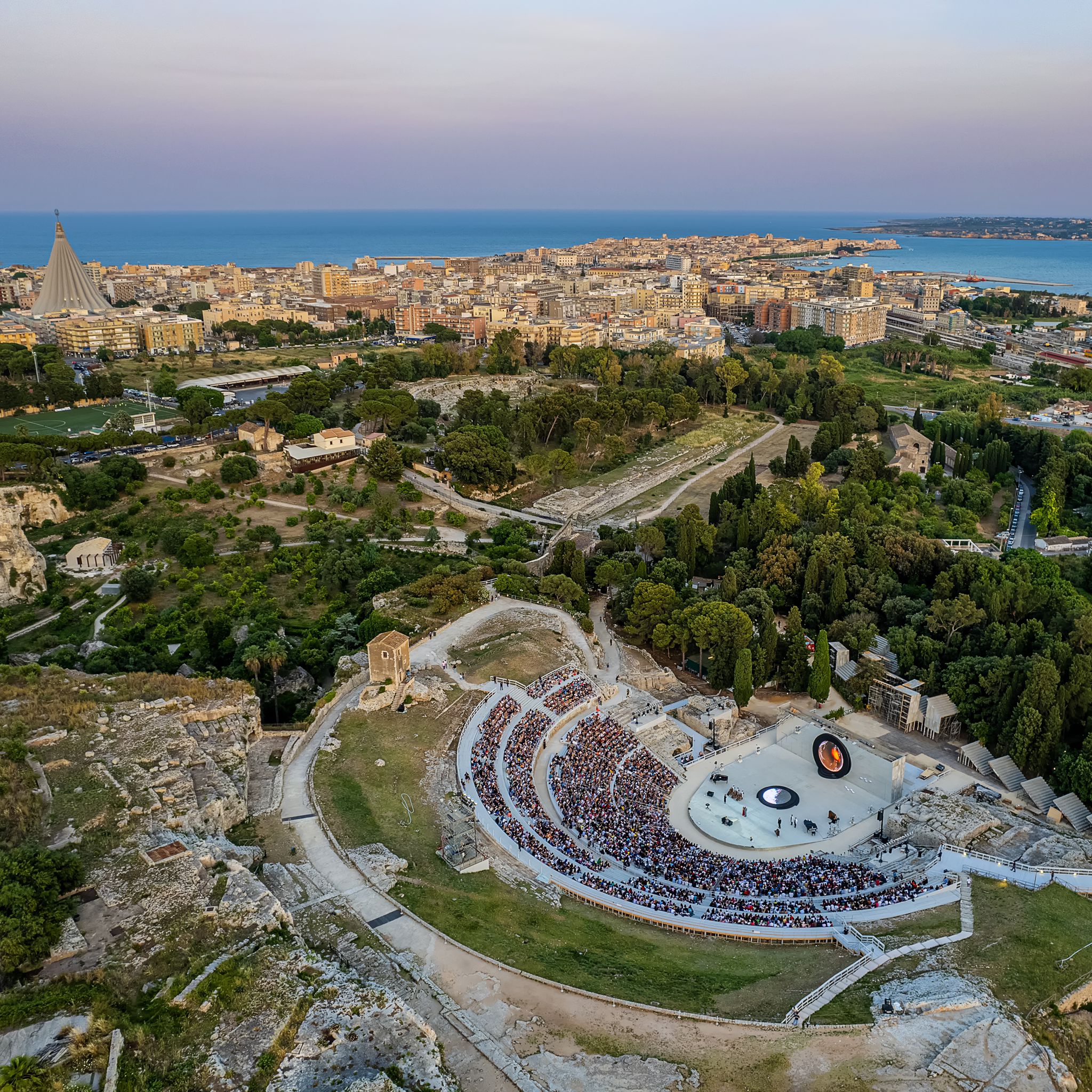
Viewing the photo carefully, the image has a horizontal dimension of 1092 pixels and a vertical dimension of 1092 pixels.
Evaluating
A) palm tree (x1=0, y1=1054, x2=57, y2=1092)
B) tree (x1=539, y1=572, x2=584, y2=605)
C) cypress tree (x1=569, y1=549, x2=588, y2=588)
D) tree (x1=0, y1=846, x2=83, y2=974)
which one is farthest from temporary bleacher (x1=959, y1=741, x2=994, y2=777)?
palm tree (x1=0, y1=1054, x2=57, y2=1092)

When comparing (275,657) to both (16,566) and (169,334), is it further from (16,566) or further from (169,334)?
(169,334)

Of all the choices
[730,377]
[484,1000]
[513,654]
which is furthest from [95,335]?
[484,1000]

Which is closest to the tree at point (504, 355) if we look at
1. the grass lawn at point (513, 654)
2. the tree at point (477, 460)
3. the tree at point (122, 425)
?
the tree at point (477, 460)

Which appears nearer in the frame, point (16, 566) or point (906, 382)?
point (16, 566)

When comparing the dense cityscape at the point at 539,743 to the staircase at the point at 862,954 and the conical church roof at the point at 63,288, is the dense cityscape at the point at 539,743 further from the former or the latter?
the conical church roof at the point at 63,288

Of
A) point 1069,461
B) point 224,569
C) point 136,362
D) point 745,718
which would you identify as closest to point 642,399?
point 1069,461
